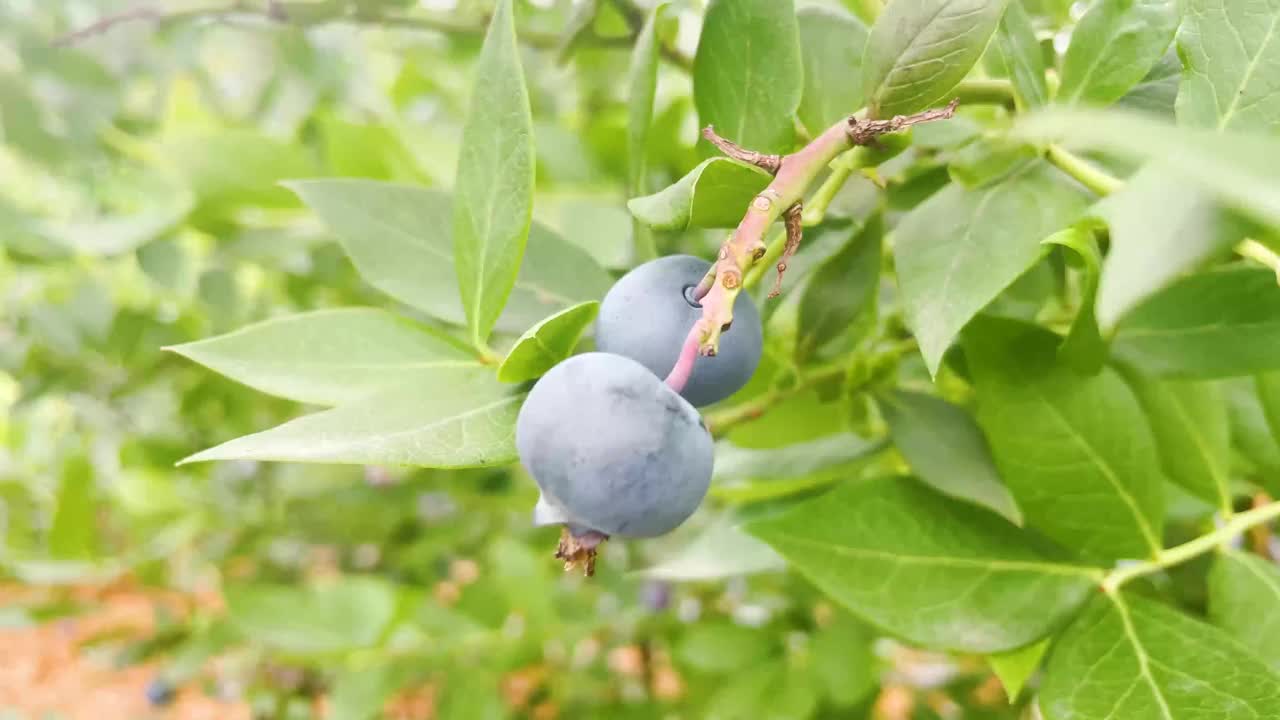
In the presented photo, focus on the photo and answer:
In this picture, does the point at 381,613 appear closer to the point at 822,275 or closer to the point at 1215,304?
the point at 822,275

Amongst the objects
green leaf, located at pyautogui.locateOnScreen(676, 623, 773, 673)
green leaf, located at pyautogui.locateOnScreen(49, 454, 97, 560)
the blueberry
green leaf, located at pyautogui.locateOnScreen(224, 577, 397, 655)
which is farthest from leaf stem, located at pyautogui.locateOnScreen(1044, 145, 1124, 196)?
the blueberry

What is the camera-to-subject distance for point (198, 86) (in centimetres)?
117

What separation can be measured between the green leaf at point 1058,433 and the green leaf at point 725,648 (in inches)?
23.4

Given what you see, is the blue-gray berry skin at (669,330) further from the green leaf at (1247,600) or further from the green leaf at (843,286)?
the green leaf at (1247,600)

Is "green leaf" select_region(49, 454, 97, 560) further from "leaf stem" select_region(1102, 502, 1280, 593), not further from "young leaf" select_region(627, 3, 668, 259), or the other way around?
"leaf stem" select_region(1102, 502, 1280, 593)

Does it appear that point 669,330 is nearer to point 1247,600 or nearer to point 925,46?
point 925,46

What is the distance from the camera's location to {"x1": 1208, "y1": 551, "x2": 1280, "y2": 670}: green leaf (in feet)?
1.45

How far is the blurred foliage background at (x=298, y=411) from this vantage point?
829 mm

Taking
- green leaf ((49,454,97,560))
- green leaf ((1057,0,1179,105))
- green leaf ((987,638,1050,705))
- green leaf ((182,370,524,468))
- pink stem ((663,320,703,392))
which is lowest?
green leaf ((49,454,97,560))

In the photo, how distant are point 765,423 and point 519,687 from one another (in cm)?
120

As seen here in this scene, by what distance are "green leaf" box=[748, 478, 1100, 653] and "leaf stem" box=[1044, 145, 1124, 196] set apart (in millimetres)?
168

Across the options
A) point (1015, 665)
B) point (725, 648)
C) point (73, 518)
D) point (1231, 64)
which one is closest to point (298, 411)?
point (73, 518)

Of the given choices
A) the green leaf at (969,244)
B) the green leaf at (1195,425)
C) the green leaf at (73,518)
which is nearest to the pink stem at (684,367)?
the green leaf at (969,244)

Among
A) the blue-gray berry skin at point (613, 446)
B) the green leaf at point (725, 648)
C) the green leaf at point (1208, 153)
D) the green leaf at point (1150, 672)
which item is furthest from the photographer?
the green leaf at point (725, 648)
